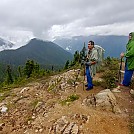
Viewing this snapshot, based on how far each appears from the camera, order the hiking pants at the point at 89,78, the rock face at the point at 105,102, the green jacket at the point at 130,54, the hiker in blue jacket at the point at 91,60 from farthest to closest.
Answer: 1. the hiking pants at the point at 89,78
2. the hiker in blue jacket at the point at 91,60
3. the green jacket at the point at 130,54
4. the rock face at the point at 105,102

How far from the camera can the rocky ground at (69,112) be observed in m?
8.83

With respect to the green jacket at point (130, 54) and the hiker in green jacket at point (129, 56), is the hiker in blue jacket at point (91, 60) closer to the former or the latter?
the hiker in green jacket at point (129, 56)

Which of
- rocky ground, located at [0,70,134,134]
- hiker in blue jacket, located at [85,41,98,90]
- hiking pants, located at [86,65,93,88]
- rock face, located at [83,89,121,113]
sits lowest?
rocky ground, located at [0,70,134,134]

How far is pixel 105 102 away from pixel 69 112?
164 centimetres

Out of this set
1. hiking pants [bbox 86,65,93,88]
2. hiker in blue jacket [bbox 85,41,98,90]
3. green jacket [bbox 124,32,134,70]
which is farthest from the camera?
hiking pants [bbox 86,65,93,88]

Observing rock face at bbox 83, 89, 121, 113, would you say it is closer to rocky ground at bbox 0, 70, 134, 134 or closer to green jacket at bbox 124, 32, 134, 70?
rocky ground at bbox 0, 70, 134, 134

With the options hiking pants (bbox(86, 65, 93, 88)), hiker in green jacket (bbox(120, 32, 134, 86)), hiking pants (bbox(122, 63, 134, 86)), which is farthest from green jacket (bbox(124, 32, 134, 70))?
hiking pants (bbox(86, 65, 93, 88))

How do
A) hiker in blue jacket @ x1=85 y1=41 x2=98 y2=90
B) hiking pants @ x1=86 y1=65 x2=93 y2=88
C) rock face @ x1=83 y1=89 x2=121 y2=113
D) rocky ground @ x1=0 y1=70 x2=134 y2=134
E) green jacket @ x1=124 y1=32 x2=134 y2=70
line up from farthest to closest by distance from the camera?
hiking pants @ x1=86 y1=65 x2=93 y2=88 < hiker in blue jacket @ x1=85 y1=41 x2=98 y2=90 < green jacket @ x1=124 y1=32 x2=134 y2=70 < rock face @ x1=83 y1=89 x2=121 y2=113 < rocky ground @ x1=0 y1=70 x2=134 y2=134

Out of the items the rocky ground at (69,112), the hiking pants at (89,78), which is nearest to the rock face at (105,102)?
the rocky ground at (69,112)

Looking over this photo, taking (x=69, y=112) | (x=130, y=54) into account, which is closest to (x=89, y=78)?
(x=130, y=54)

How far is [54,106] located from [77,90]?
7.25 ft

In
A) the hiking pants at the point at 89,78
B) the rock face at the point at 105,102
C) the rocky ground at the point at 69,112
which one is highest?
the hiking pants at the point at 89,78

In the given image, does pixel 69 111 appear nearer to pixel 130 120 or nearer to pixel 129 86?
pixel 130 120

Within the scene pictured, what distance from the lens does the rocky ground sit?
8.83 metres
